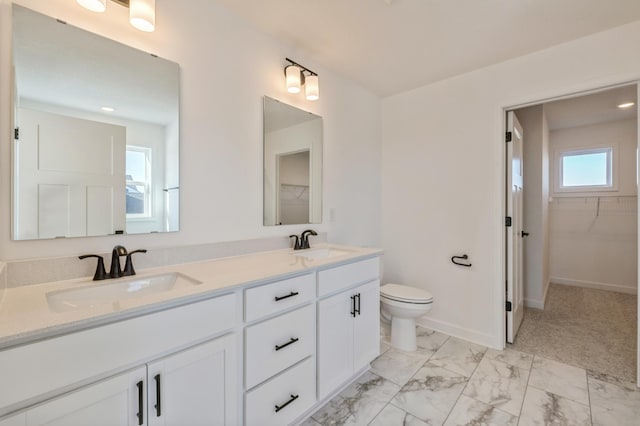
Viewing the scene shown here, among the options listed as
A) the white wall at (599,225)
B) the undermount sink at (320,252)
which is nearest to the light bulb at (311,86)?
the undermount sink at (320,252)

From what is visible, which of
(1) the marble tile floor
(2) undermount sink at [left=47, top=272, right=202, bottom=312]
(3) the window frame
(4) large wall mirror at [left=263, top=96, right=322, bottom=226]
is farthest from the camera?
(3) the window frame

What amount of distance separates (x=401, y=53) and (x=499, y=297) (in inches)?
83.4

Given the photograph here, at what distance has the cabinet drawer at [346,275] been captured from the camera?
1.57m

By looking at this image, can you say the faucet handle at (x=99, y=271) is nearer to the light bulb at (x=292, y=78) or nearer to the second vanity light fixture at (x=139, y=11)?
the second vanity light fixture at (x=139, y=11)

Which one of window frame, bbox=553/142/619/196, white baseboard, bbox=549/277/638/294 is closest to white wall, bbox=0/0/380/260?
window frame, bbox=553/142/619/196

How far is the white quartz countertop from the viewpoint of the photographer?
2.46 feet

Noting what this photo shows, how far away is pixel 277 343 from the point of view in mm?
1329

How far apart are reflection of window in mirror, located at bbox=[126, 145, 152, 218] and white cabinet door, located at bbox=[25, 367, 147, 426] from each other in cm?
78

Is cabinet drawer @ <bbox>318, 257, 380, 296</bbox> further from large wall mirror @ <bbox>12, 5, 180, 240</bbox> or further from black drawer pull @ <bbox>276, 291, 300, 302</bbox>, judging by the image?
large wall mirror @ <bbox>12, 5, 180, 240</bbox>

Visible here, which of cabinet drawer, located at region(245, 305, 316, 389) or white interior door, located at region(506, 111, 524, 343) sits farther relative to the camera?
white interior door, located at region(506, 111, 524, 343)

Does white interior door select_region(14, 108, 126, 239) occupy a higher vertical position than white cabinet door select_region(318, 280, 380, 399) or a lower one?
higher

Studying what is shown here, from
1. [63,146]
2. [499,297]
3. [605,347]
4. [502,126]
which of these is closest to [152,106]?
[63,146]

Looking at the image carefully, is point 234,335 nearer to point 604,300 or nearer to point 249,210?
point 249,210

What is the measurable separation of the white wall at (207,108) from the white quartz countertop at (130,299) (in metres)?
0.17
